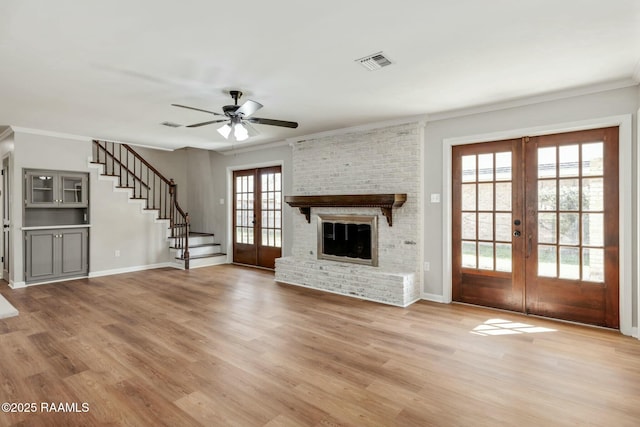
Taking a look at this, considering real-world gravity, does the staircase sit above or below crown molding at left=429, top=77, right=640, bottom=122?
below

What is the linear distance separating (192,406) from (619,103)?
4.74m

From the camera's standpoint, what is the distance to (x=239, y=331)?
358 cm

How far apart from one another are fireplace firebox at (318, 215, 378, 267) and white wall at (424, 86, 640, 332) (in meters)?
0.81

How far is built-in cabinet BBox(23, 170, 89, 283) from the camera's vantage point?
562 centimetres

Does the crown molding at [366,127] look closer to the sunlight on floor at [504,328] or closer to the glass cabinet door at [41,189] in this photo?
the sunlight on floor at [504,328]

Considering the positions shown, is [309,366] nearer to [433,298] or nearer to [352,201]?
[433,298]

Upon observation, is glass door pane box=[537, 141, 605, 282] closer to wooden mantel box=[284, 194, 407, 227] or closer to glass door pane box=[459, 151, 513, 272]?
glass door pane box=[459, 151, 513, 272]

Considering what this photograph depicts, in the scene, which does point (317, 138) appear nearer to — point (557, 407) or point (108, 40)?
point (108, 40)

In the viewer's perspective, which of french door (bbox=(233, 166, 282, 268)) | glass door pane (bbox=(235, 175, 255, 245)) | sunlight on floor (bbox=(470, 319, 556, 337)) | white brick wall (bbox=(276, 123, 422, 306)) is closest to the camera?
sunlight on floor (bbox=(470, 319, 556, 337))

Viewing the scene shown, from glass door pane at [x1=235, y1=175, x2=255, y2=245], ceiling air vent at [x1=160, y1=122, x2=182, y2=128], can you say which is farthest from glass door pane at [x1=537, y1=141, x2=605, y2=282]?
glass door pane at [x1=235, y1=175, x2=255, y2=245]

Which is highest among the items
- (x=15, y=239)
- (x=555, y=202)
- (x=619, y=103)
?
(x=619, y=103)

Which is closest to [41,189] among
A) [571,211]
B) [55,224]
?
[55,224]

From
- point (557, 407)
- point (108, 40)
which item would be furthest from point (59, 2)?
point (557, 407)

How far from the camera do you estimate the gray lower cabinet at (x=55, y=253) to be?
5.61m
